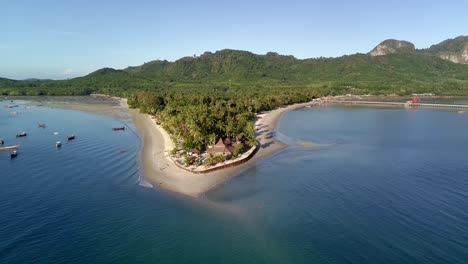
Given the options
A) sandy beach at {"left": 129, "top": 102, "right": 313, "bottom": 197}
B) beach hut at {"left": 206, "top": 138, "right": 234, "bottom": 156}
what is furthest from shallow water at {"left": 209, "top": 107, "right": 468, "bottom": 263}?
beach hut at {"left": 206, "top": 138, "right": 234, "bottom": 156}

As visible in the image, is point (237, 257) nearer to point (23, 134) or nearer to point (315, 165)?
point (315, 165)

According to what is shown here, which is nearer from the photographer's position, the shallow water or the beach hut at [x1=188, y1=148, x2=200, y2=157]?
the shallow water

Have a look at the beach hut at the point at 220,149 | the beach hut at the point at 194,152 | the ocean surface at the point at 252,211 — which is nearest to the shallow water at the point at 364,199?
the ocean surface at the point at 252,211

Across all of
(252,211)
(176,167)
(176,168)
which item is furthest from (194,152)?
(252,211)

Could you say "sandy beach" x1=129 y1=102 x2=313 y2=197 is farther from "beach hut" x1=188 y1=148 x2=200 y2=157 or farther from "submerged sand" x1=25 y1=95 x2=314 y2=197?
"beach hut" x1=188 y1=148 x2=200 y2=157

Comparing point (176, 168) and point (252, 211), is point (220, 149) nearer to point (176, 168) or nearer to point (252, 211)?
point (176, 168)
